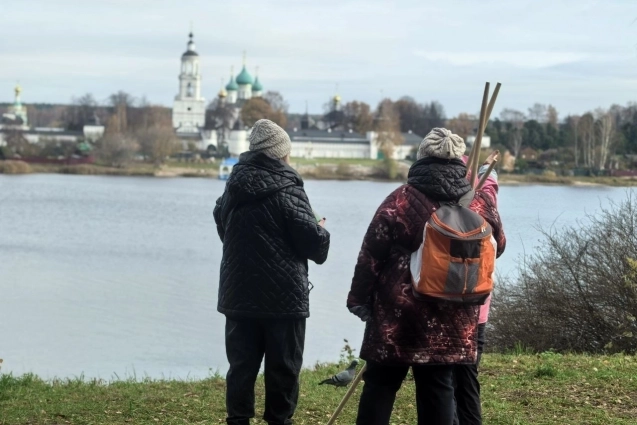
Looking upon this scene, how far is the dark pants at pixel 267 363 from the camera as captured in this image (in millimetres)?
5367

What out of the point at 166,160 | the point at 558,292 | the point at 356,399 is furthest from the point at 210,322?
the point at 166,160

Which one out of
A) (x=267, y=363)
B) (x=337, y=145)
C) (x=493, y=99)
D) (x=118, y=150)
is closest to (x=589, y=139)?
(x=493, y=99)

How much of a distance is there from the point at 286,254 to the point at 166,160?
341 feet

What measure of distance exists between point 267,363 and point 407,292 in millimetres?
1039

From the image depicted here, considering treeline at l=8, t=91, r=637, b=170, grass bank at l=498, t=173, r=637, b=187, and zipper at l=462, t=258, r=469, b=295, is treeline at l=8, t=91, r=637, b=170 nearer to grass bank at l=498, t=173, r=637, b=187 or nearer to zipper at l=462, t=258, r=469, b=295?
grass bank at l=498, t=173, r=637, b=187

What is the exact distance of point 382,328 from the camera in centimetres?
478

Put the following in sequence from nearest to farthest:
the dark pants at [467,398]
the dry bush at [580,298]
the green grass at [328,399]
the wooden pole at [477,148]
Answer: the wooden pole at [477,148] < the dark pants at [467,398] < the green grass at [328,399] < the dry bush at [580,298]

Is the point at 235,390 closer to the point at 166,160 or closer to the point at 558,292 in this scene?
the point at 558,292

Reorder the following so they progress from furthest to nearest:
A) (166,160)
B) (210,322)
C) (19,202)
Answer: (166,160), (19,202), (210,322)

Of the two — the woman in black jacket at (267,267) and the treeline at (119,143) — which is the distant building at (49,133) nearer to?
the treeline at (119,143)

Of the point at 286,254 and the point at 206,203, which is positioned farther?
the point at 206,203

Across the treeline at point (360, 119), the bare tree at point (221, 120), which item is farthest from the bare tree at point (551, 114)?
the bare tree at point (221, 120)

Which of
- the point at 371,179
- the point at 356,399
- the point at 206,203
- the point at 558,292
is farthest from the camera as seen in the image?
the point at 371,179

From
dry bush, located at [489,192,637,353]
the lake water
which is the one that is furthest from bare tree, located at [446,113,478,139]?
dry bush, located at [489,192,637,353]
